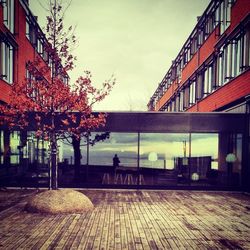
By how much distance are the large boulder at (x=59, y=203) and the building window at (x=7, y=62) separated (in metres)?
8.28

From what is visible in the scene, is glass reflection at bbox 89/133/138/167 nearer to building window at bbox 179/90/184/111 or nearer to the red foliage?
the red foliage

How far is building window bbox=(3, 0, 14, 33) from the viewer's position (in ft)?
50.0

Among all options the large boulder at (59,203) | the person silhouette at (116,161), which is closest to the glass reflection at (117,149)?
the person silhouette at (116,161)

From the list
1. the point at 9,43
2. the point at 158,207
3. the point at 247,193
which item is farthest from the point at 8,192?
the point at 247,193

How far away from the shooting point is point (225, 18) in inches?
643

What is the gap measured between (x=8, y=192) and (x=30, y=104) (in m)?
5.57

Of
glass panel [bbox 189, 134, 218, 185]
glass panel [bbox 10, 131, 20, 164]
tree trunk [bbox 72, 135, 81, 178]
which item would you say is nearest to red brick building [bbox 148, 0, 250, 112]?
glass panel [bbox 189, 134, 218, 185]

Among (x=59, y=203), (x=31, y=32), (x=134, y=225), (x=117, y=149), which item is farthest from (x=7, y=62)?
(x=134, y=225)

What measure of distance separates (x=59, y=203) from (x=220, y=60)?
13.7m

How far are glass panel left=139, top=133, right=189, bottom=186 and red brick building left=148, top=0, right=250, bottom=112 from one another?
12.7ft

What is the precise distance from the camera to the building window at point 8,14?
15.2 meters

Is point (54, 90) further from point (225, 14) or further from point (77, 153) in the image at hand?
point (225, 14)

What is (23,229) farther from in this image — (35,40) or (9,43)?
(35,40)

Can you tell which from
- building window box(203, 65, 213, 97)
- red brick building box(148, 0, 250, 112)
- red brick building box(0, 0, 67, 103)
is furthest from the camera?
building window box(203, 65, 213, 97)
